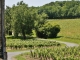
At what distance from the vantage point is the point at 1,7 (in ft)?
32.0

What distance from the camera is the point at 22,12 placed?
57.9 m

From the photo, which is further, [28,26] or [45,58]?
[28,26]

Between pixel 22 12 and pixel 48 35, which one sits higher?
pixel 22 12

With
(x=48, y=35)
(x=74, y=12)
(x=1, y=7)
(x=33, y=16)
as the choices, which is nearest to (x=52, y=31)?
(x=48, y=35)

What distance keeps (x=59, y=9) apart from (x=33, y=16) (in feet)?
385

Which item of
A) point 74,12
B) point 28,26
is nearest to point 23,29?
point 28,26

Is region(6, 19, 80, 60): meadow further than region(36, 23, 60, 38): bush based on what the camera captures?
No

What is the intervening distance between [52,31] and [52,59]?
36797 millimetres

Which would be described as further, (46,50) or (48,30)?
(48,30)

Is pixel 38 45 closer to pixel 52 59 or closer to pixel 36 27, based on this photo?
pixel 52 59

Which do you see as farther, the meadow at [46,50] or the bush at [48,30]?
the bush at [48,30]

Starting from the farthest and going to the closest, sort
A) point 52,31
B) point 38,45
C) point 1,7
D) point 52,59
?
point 52,31 → point 38,45 → point 52,59 → point 1,7

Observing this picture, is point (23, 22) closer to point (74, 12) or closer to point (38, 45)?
point (38, 45)

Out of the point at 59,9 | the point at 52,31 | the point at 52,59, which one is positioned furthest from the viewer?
the point at 59,9
